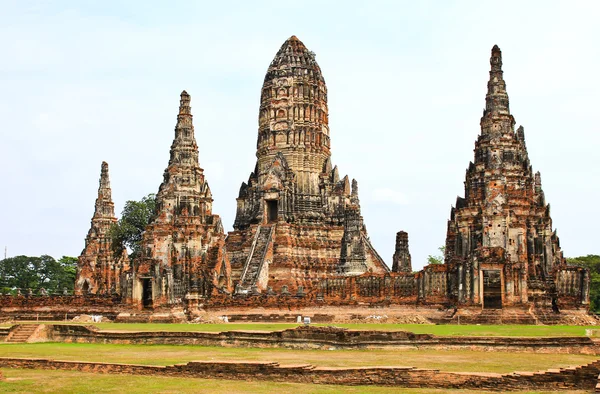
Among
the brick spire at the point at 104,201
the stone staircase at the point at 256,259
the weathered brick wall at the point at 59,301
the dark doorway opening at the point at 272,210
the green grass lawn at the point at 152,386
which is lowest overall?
the green grass lawn at the point at 152,386

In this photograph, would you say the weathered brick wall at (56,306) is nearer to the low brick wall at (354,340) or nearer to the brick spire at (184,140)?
the brick spire at (184,140)

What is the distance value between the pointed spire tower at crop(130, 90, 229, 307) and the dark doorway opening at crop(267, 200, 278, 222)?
8455 mm

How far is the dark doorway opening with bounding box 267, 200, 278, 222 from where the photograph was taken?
52.1 metres

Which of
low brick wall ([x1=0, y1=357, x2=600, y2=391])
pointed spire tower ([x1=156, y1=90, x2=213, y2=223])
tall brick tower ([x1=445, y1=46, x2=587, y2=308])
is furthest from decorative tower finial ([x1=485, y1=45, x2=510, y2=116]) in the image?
low brick wall ([x1=0, y1=357, x2=600, y2=391])

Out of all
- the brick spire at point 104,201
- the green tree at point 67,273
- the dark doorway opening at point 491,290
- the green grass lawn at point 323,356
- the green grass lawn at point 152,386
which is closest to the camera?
the green grass lawn at point 152,386

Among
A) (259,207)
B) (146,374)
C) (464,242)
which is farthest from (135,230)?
(146,374)

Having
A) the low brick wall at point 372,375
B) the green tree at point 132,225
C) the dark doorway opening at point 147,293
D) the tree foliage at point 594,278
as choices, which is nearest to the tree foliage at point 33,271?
the green tree at point 132,225

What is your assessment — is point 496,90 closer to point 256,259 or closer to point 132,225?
point 256,259

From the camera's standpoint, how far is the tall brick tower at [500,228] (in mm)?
34062

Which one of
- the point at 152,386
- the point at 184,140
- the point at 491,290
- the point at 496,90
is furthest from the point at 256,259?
the point at 152,386

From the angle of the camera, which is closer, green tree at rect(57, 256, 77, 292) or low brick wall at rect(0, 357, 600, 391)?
low brick wall at rect(0, 357, 600, 391)

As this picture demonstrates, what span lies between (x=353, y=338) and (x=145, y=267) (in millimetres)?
21031

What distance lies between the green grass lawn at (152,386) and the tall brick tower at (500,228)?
790 inches

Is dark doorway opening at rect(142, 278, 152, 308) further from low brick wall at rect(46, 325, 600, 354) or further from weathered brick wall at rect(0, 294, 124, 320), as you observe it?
low brick wall at rect(46, 325, 600, 354)
